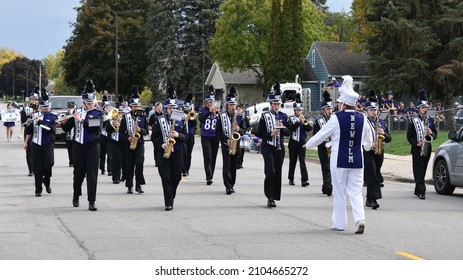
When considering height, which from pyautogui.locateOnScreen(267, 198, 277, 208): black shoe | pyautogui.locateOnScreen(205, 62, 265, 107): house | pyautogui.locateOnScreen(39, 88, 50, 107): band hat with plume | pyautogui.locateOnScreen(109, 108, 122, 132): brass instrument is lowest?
pyautogui.locateOnScreen(267, 198, 277, 208): black shoe

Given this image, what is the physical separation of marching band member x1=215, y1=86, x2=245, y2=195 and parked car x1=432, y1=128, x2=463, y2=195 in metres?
4.32

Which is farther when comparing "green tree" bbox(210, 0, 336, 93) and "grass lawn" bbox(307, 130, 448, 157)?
"green tree" bbox(210, 0, 336, 93)

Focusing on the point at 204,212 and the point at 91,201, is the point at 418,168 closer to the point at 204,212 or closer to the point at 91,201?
the point at 204,212

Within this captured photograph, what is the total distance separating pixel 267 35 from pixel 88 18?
27039mm

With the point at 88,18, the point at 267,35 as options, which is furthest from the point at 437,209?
the point at 88,18

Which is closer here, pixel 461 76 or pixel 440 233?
pixel 440 233

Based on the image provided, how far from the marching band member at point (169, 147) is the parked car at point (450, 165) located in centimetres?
610

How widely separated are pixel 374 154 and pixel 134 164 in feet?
17.3

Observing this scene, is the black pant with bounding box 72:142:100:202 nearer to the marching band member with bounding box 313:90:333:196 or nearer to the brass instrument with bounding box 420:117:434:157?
the marching band member with bounding box 313:90:333:196

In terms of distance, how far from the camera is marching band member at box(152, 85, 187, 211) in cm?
1500

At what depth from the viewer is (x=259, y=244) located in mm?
11000

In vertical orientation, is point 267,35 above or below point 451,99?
above

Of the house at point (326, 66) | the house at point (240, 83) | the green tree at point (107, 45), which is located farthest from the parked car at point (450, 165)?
the green tree at point (107, 45)

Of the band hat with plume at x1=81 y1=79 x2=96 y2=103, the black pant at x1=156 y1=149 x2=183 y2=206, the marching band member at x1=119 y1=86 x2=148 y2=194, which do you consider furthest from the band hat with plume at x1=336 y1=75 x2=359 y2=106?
the marching band member at x1=119 y1=86 x2=148 y2=194
